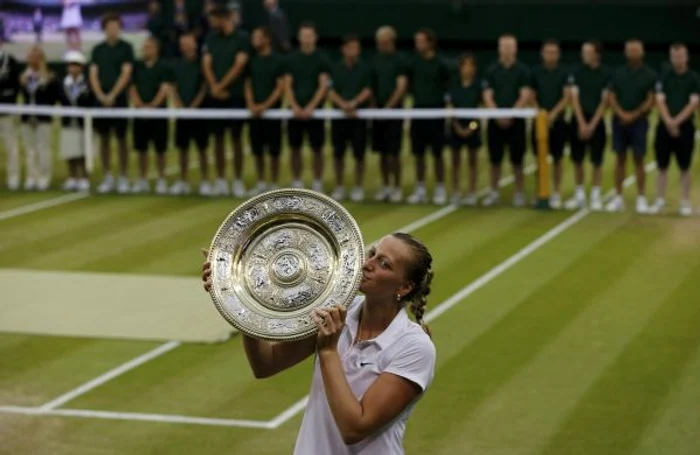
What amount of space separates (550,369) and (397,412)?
6.76 meters

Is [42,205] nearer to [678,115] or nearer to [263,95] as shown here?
[263,95]

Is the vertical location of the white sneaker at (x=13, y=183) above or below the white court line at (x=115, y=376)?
below

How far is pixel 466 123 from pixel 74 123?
5.26 metres

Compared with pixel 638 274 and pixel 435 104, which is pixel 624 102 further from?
pixel 638 274

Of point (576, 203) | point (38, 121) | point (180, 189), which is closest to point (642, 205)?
point (576, 203)

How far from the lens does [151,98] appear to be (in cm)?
2147

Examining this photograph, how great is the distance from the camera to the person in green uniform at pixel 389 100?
20.5 meters

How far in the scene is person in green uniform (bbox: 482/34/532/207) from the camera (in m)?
20.0

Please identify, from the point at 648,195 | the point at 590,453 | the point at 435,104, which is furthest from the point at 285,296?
the point at 648,195

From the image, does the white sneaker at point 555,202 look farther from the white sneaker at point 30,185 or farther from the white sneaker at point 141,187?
the white sneaker at point 30,185

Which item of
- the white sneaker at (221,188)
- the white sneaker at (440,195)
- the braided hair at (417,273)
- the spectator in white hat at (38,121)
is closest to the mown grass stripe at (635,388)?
the braided hair at (417,273)

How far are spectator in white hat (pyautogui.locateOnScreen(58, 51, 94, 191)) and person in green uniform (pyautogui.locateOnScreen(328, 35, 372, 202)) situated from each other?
339 cm

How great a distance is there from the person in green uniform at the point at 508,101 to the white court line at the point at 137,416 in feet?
32.1

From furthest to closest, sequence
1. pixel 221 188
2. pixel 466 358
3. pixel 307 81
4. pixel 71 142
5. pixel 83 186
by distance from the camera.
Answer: pixel 83 186 < pixel 71 142 < pixel 221 188 < pixel 307 81 < pixel 466 358
